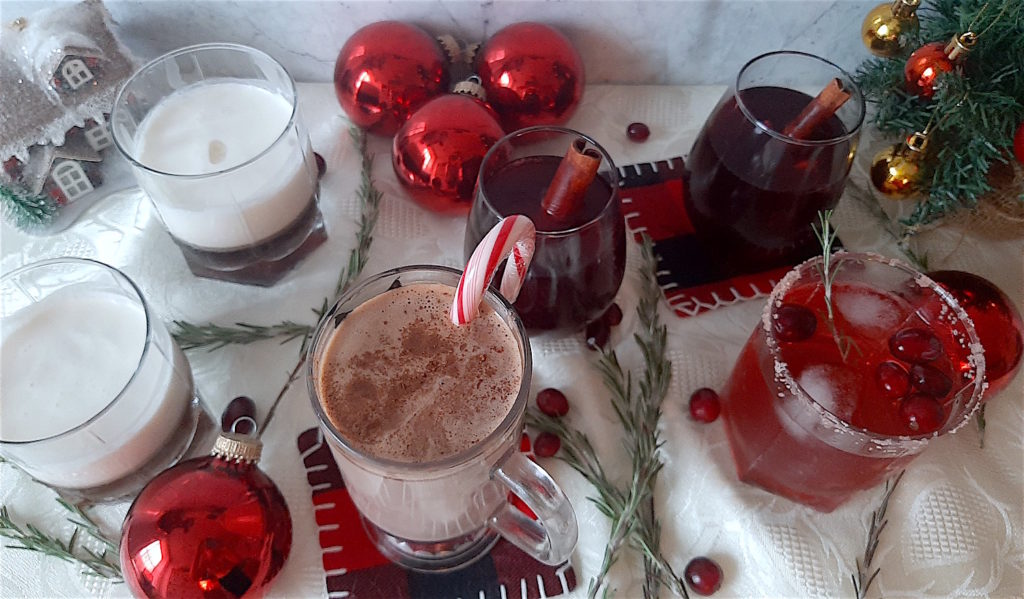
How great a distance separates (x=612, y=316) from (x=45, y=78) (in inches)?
26.7

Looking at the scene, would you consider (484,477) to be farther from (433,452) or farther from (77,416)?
(77,416)

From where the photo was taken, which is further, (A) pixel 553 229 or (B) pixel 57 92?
(B) pixel 57 92

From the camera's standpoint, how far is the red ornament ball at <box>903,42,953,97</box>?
0.76 meters

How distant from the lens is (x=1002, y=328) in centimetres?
76

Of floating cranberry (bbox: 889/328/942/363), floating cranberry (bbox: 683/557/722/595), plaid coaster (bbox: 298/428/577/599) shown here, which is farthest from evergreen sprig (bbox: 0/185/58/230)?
floating cranberry (bbox: 889/328/942/363)

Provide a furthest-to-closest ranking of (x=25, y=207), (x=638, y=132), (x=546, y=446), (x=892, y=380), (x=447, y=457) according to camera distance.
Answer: (x=638, y=132), (x=25, y=207), (x=546, y=446), (x=892, y=380), (x=447, y=457)

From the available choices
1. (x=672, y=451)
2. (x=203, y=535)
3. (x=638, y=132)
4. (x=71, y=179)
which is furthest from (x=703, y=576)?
(x=71, y=179)

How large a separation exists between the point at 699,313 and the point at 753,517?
23cm

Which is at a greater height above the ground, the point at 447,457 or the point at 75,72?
the point at 75,72

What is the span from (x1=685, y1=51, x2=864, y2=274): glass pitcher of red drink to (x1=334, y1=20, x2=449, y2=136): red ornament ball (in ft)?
1.13

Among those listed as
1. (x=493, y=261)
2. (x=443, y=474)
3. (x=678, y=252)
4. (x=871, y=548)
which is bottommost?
(x=871, y=548)

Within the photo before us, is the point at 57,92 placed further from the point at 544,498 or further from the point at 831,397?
the point at 831,397

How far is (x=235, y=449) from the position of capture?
0.67m

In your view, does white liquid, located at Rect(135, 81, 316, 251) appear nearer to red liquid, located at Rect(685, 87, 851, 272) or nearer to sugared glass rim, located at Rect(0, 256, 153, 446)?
sugared glass rim, located at Rect(0, 256, 153, 446)
